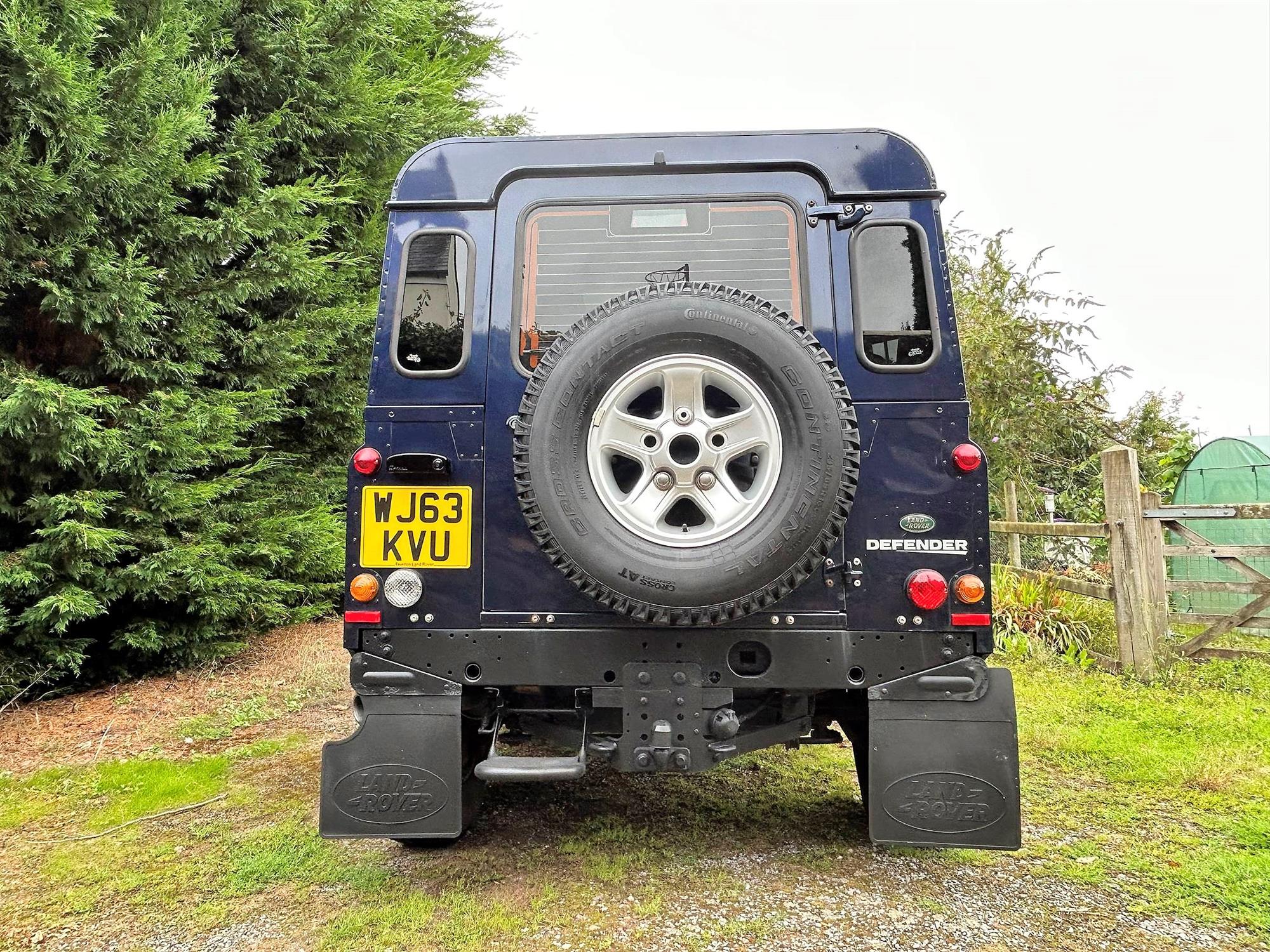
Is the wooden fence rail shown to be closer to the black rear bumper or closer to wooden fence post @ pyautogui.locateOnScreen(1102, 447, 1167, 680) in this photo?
wooden fence post @ pyautogui.locateOnScreen(1102, 447, 1167, 680)

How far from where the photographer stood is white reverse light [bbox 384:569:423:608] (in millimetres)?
2869

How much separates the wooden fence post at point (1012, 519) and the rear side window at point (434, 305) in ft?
21.5

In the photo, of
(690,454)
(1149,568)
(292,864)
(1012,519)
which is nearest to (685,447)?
(690,454)

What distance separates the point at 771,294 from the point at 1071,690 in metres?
4.05

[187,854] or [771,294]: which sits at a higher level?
[771,294]

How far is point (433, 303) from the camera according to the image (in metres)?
3.04

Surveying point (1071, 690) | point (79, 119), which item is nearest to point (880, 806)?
point (1071, 690)

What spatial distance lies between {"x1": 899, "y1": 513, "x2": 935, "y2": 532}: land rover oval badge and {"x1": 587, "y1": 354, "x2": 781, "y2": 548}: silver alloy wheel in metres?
0.58

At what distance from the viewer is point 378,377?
299 centimetres

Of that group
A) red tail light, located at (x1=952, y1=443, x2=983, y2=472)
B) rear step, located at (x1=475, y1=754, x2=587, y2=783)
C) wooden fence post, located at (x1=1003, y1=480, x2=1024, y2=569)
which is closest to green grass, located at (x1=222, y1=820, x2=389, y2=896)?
rear step, located at (x1=475, y1=754, x2=587, y2=783)

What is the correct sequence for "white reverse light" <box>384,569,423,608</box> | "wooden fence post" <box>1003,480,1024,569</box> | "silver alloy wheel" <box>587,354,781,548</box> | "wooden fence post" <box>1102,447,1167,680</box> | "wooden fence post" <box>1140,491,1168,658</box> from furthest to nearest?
"wooden fence post" <box>1003,480,1024,569</box>, "wooden fence post" <box>1140,491,1168,658</box>, "wooden fence post" <box>1102,447,1167,680</box>, "white reverse light" <box>384,569,423,608</box>, "silver alloy wheel" <box>587,354,781,548</box>

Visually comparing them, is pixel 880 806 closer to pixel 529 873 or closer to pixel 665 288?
pixel 529 873

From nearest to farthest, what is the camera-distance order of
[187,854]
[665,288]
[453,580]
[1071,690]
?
[665,288]
[453,580]
[187,854]
[1071,690]

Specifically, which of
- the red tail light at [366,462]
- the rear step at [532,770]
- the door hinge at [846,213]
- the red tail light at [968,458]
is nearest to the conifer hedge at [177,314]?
the red tail light at [366,462]
